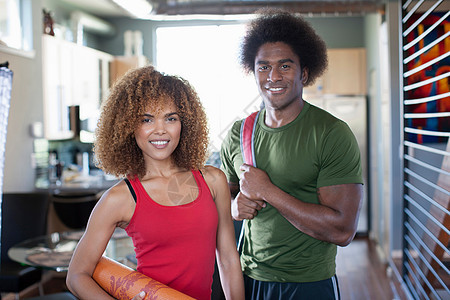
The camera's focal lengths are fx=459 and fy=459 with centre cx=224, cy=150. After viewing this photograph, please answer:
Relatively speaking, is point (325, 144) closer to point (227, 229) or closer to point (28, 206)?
point (227, 229)

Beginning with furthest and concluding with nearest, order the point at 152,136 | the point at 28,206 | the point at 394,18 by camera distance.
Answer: the point at 394,18, the point at 28,206, the point at 152,136

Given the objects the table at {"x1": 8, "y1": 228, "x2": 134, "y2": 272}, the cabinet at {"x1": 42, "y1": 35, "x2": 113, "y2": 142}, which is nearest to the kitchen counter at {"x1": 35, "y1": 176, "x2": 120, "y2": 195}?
the cabinet at {"x1": 42, "y1": 35, "x2": 113, "y2": 142}

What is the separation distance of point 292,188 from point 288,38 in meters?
0.56

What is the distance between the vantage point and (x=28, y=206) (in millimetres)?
3539

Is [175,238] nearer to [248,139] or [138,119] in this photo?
[138,119]

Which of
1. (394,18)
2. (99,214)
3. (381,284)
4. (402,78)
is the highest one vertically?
(394,18)

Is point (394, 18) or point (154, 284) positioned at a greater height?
point (394, 18)

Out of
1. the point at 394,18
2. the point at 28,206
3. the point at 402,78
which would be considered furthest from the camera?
the point at 394,18

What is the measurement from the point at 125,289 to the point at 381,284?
11.4ft

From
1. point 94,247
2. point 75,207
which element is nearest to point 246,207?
point 94,247

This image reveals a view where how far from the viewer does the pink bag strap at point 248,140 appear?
1.65m

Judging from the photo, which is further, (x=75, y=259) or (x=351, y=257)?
(x=351, y=257)

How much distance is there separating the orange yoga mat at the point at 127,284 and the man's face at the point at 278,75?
0.73 meters

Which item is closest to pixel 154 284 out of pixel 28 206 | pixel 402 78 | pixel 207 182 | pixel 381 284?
pixel 207 182
